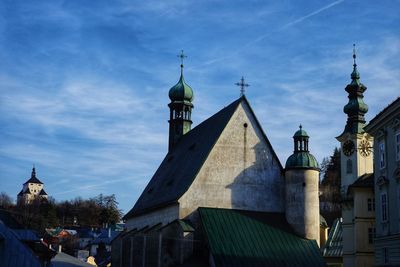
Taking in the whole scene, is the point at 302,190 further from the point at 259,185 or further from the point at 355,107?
the point at 355,107

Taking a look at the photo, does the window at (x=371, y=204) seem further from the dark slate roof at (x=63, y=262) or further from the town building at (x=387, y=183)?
the dark slate roof at (x=63, y=262)

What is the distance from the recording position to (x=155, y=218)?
40.3 meters

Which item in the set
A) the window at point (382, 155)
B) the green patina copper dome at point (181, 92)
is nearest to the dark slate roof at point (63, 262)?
the green patina copper dome at point (181, 92)

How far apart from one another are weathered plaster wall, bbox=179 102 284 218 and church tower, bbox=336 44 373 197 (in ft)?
90.9

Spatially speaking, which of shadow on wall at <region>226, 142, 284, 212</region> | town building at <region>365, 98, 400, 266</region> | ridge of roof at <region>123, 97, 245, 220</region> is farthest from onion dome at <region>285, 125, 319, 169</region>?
town building at <region>365, 98, 400, 266</region>

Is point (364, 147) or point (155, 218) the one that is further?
point (364, 147)

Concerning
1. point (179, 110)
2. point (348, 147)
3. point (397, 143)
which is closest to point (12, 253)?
point (397, 143)

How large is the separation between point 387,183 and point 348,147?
1418 inches

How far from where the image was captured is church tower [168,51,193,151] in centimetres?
5050

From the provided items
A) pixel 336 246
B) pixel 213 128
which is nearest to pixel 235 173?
pixel 213 128

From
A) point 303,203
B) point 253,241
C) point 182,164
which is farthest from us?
point 182,164

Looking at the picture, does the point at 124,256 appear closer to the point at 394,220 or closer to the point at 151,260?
the point at 151,260

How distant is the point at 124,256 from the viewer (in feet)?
145

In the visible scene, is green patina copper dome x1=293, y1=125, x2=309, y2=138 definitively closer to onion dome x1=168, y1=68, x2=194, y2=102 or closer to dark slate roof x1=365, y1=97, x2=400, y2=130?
dark slate roof x1=365, y1=97, x2=400, y2=130
